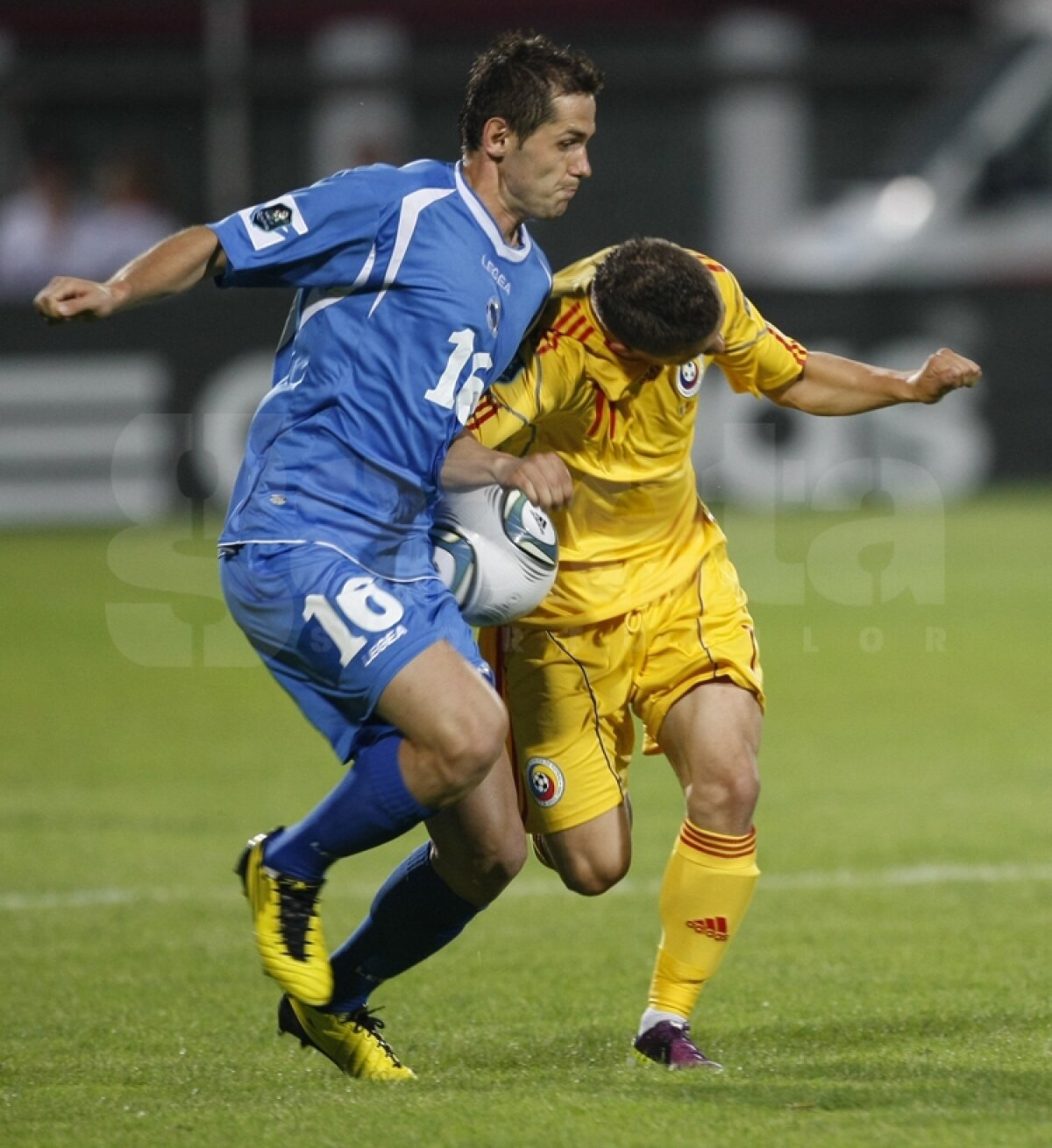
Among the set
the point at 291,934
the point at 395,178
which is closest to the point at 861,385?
the point at 395,178

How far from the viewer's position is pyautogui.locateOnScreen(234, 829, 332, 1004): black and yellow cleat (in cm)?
471

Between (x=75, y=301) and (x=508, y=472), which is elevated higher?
(x=75, y=301)

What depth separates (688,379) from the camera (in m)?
5.52

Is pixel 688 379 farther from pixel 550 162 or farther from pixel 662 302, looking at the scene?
pixel 550 162

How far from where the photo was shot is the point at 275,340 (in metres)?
15.4

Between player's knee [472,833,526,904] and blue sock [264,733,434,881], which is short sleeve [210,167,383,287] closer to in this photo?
blue sock [264,733,434,881]

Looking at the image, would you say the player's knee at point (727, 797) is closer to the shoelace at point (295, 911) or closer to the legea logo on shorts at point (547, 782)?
the legea logo on shorts at point (547, 782)

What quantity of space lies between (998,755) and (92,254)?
375 inches

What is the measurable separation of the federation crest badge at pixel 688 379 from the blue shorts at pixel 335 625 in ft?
3.16

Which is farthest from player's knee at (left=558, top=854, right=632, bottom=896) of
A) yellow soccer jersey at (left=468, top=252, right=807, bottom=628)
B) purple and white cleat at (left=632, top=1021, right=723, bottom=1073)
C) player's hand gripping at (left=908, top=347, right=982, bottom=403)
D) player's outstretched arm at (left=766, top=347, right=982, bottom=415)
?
player's hand gripping at (left=908, top=347, right=982, bottom=403)

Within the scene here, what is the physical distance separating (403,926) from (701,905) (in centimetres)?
70

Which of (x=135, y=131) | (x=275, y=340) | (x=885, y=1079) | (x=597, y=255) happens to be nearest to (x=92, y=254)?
(x=275, y=340)

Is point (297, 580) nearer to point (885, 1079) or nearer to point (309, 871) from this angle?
point (309, 871)

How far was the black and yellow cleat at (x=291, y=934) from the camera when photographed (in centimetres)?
471
